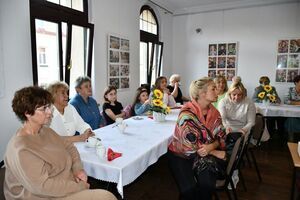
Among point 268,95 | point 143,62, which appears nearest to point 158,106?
point 268,95

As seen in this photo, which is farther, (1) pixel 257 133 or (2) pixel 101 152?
(1) pixel 257 133

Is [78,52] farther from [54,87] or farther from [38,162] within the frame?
[38,162]

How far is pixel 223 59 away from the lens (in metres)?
6.21

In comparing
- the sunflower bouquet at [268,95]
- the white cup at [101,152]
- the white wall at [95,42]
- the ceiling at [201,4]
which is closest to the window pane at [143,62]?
the white wall at [95,42]

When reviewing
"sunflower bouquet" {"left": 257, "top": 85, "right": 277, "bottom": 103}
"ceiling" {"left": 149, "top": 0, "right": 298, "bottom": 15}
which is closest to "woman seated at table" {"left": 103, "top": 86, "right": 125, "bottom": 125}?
"sunflower bouquet" {"left": 257, "top": 85, "right": 277, "bottom": 103}

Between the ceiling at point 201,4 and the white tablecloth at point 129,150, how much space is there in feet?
12.9

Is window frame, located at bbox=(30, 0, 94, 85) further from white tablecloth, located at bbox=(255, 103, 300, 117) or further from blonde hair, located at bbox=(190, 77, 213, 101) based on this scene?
white tablecloth, located at bbox=(255, 103, 300, 117)

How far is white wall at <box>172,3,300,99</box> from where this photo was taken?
557 centimetres

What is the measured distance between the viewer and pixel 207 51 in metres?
6.39

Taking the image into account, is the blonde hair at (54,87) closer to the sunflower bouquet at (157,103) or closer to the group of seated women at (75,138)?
the group of seated women at (75,138)

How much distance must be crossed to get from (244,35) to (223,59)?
29.6 inches

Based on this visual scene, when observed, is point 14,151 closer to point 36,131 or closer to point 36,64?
point 36,131

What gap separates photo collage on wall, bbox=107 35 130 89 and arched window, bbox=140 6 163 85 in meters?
0.86

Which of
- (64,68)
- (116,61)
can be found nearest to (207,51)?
(116,61)
